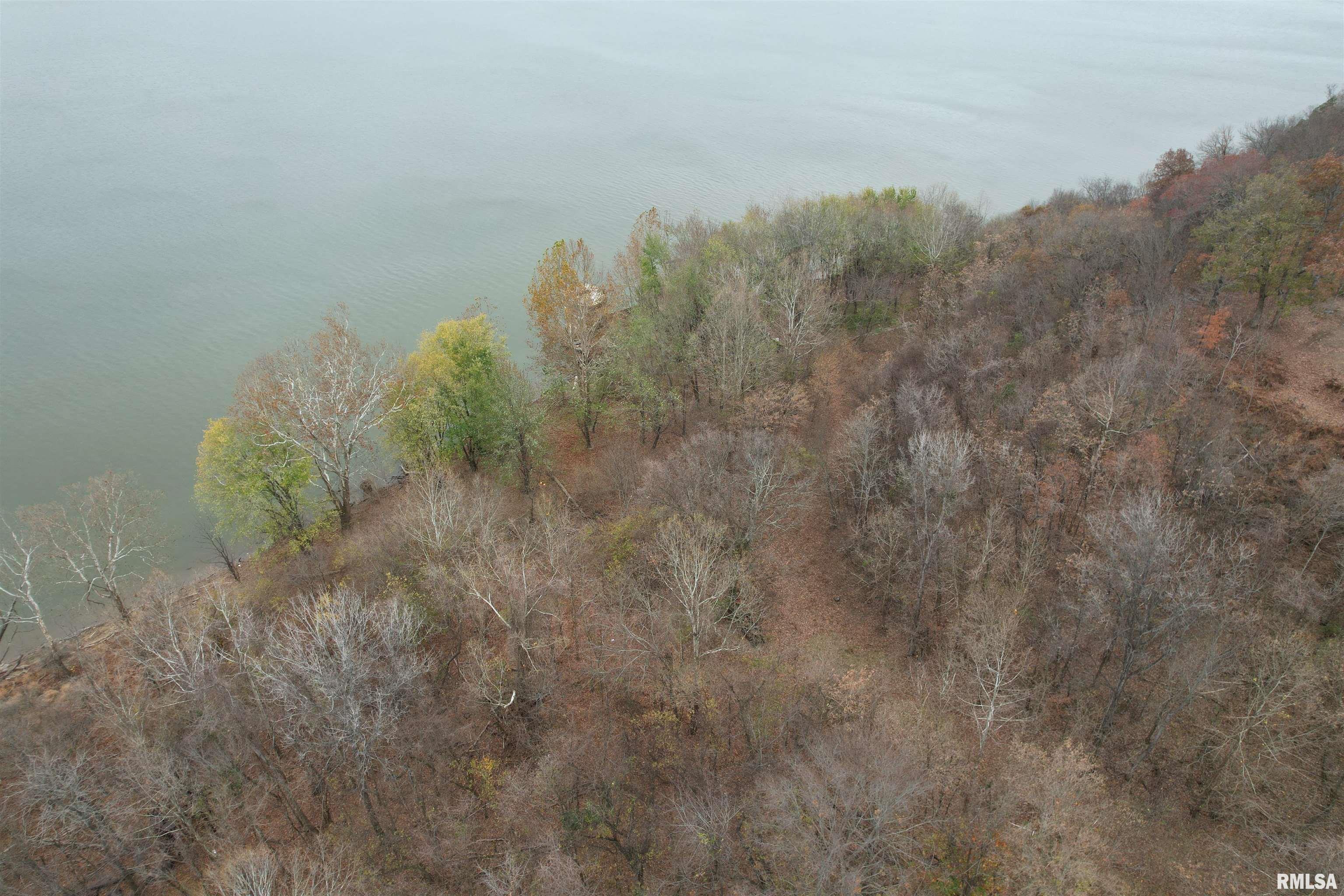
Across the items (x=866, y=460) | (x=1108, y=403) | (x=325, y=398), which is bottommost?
(x=866, y=460)

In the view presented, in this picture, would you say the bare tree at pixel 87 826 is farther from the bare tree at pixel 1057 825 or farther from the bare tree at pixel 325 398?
the bare tree at pixel 1057 825

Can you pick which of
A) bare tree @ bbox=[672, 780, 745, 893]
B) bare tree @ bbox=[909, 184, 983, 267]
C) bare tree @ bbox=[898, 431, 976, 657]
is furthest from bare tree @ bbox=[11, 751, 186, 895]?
bare tree @ bbox=[909, 184, 983, 267]

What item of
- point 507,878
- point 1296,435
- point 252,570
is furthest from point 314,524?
point 1296,435

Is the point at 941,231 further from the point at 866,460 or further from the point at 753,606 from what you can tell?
the point at 753,606

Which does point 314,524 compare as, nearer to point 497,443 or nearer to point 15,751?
point 497,443

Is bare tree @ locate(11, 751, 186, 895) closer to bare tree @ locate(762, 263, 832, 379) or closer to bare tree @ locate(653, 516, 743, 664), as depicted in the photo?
bare tree @ locate(653, 516, 743, 664)

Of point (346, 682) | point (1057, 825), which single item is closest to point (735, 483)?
point (1057, 825)
